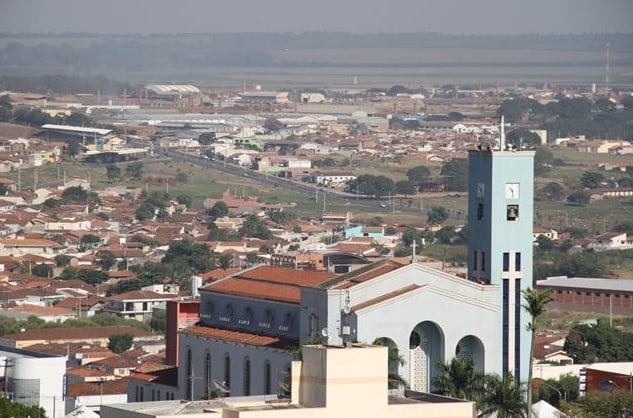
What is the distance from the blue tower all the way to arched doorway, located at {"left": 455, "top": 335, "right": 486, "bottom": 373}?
597mm

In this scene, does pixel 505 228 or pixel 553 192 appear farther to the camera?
pixel 553 192

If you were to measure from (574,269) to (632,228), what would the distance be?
75.0ft

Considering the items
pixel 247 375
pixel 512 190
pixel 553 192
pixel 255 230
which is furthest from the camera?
pixel 553 192

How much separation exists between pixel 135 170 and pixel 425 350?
9768 cm

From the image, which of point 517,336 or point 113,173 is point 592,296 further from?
point 113,173

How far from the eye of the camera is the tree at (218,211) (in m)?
115

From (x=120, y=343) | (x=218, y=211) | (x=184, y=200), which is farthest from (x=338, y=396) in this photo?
(x=184, y=200)

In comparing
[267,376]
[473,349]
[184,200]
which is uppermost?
[184,200]

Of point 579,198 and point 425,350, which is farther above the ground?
point 579,198

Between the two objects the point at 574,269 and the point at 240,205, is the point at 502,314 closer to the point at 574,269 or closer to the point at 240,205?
the point at 574,269

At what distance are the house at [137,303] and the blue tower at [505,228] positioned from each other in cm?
2856

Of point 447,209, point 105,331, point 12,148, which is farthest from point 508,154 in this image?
point 12,148

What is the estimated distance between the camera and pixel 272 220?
112312mm

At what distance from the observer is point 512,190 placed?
43.2m
